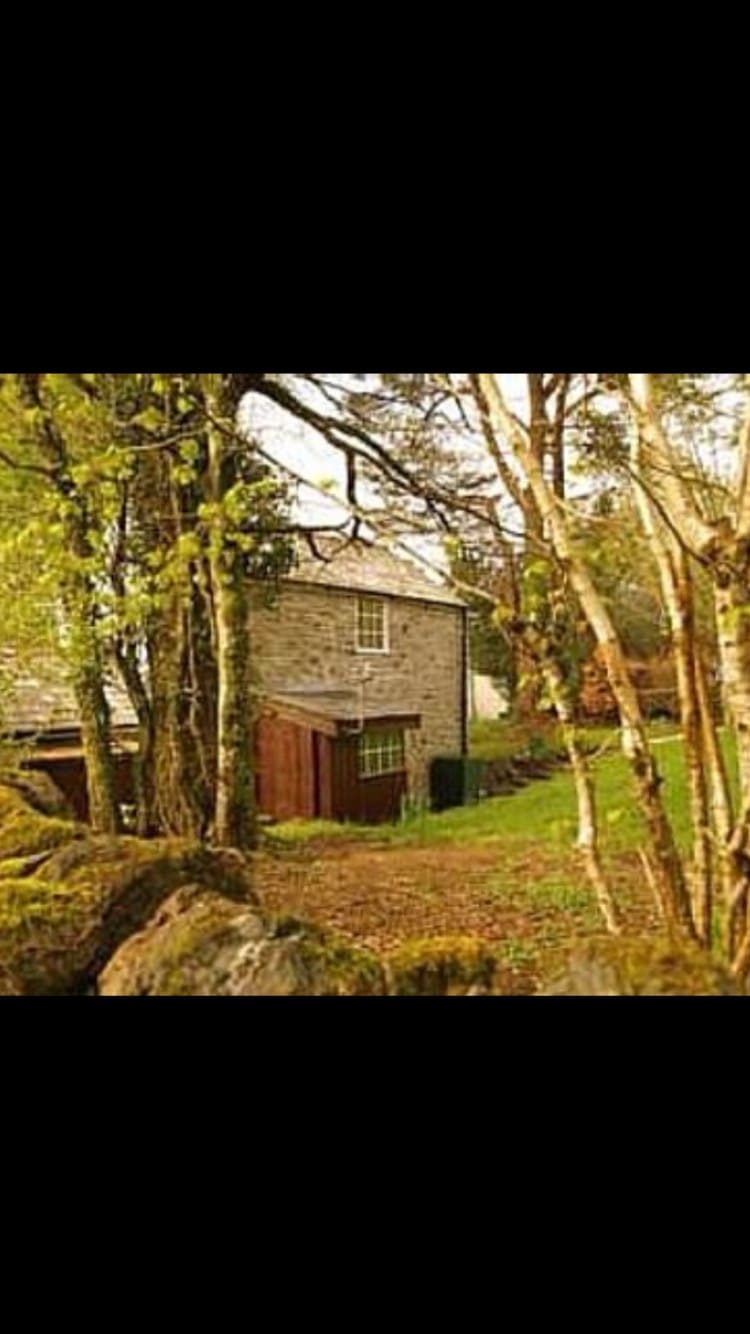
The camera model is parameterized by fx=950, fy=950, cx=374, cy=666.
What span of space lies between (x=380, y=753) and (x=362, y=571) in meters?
0.48

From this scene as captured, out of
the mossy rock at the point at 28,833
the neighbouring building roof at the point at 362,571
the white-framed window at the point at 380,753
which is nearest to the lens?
the mossy rock at the point at 28,833

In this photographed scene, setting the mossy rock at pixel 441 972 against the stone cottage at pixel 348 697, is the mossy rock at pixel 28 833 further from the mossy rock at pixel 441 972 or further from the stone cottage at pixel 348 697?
the mossy rock at pixel 441 972

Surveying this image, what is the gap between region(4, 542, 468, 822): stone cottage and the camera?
226 cm

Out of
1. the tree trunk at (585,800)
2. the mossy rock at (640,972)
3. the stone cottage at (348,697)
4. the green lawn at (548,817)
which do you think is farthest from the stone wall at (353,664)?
the mossy rock at (640,972)

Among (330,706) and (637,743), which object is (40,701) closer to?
(330,706)

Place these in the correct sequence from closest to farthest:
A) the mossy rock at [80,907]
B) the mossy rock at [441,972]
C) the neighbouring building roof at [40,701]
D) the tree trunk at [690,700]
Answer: the mossy rock at [441,972]
the mossy rock at [80,907]
the tree trunk at [690,700]
the neighbouring building roof at [40,701]

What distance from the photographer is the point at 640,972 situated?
1126 millimetres

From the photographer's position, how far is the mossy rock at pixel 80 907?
4.59ft

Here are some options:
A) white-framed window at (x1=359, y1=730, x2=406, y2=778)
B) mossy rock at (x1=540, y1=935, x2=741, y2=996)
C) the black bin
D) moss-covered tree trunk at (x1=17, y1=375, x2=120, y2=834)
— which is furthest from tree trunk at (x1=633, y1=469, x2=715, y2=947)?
moss-covered tree trunk at (x1=17, y1=375, x2=120, y2=834)

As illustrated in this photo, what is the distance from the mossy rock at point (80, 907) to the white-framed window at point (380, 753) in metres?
0.90

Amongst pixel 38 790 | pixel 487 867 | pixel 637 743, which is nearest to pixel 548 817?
pixel 487 867
